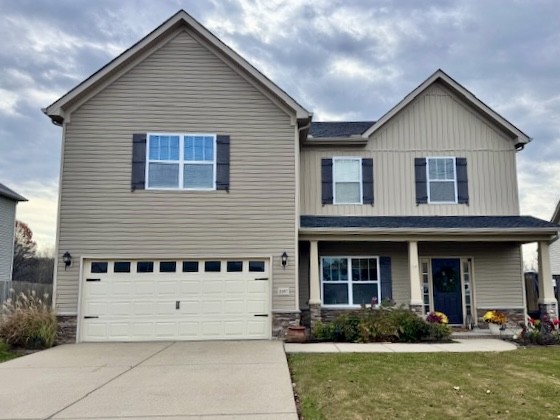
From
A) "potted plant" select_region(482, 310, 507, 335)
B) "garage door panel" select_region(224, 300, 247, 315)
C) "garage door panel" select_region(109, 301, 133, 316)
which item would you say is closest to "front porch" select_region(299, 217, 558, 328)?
"potted plant" select_region(482, 310, 507, 335)

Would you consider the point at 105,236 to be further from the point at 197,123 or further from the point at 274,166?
the point at 274,166

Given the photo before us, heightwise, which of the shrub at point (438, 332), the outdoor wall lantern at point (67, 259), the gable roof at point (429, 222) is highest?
the gable roof at point (429, 222)

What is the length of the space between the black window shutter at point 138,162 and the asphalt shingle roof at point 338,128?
209 inches

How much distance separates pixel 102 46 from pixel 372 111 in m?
12.4

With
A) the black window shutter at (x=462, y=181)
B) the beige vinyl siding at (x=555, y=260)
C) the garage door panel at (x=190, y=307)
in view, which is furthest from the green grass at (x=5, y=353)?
the beige vinyl siding at (x=555, y=260)

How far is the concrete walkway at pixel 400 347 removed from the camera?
9.62 m

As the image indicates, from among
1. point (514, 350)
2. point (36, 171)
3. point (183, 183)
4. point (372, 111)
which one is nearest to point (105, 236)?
point (183, 183)

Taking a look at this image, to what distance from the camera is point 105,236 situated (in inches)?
455

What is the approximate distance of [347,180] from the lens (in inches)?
555

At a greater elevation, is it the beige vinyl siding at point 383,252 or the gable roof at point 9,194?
the gable roof at point 9,194

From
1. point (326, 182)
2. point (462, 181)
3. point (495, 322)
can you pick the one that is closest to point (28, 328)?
point (326, 182)

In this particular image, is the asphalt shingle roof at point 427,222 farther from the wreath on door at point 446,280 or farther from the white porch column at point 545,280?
the wreath on door at point 446,280

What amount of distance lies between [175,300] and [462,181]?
9.14 meters

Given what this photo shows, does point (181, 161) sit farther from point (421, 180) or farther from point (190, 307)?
point (421, 180)
